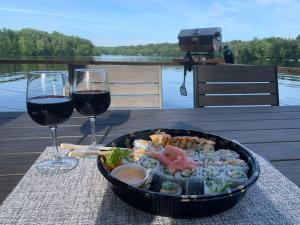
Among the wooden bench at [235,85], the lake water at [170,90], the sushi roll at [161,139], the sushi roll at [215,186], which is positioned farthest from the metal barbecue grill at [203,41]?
the sushi roll at [215,186]

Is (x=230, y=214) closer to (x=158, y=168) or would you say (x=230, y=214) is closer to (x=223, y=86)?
(x=158, y=168)

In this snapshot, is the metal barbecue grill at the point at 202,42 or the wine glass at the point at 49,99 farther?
the metal barbecue grill at the point at 202,42

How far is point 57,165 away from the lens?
0.81 m

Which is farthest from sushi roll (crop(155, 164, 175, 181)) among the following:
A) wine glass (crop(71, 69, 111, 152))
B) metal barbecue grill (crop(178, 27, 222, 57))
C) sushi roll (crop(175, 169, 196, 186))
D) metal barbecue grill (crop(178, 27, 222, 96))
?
metal barbecue grill (crop(178, 27, 222, 57))

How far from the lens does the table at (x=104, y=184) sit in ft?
Result: 1.83

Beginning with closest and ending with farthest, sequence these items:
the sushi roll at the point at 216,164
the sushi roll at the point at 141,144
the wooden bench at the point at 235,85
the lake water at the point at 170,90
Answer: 1. the sushi roll at the point at 216,164
2. the sushi roll at the point at 141,144
3. the wooden bench at the point at 235,85
4. the lake water at the point at 170,90

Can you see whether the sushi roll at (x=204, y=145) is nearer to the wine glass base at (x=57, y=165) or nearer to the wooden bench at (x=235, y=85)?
the wine glass base at (x=57, y=165)

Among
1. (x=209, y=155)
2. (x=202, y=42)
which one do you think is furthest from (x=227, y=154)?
(x=202, y=42)

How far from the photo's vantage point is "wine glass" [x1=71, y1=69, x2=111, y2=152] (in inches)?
33.8

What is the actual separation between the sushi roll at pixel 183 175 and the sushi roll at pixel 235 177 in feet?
0.24

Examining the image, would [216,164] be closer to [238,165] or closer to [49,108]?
[238,165]

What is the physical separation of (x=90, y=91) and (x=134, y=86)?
59.2 inches

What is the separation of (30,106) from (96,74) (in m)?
0.22

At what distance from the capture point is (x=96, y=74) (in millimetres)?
875
